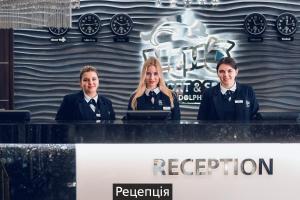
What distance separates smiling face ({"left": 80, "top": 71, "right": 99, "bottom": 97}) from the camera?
4368 millimetres

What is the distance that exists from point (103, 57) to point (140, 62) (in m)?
0.45

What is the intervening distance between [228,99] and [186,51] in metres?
2.78

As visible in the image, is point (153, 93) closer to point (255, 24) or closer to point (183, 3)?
point (183, 3)

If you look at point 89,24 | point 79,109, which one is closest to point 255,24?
point 89,24

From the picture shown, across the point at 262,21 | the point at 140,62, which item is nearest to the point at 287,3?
the point at 262,21

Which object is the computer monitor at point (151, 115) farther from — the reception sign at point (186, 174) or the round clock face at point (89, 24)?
the round clock face at point (89, 24)

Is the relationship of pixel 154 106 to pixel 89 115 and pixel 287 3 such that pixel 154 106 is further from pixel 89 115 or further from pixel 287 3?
pixel 287 3

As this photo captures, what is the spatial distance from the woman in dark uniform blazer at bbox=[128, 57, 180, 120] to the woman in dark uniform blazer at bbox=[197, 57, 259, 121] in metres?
0.41

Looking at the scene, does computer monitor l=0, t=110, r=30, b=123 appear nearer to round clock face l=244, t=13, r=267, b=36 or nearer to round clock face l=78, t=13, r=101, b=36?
round clock face l=78, t=13, r=101, b=36

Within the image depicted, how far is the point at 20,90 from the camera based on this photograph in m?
7.04

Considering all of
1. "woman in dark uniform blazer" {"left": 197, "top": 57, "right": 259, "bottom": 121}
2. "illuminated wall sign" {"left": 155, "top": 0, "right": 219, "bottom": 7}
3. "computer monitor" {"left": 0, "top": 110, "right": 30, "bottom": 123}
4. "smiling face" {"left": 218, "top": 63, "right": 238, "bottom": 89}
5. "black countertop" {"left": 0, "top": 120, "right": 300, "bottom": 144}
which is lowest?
"black countertop" {"left": 0, "top": 120, "right": 300, "bottom": 144}

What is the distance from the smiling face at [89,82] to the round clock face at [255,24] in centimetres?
311

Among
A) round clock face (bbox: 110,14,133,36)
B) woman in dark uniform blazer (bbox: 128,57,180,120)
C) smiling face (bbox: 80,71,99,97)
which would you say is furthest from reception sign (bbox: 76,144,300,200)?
round clock face (bbox: 110,14,133,36)

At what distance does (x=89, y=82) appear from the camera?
4.38 meters
